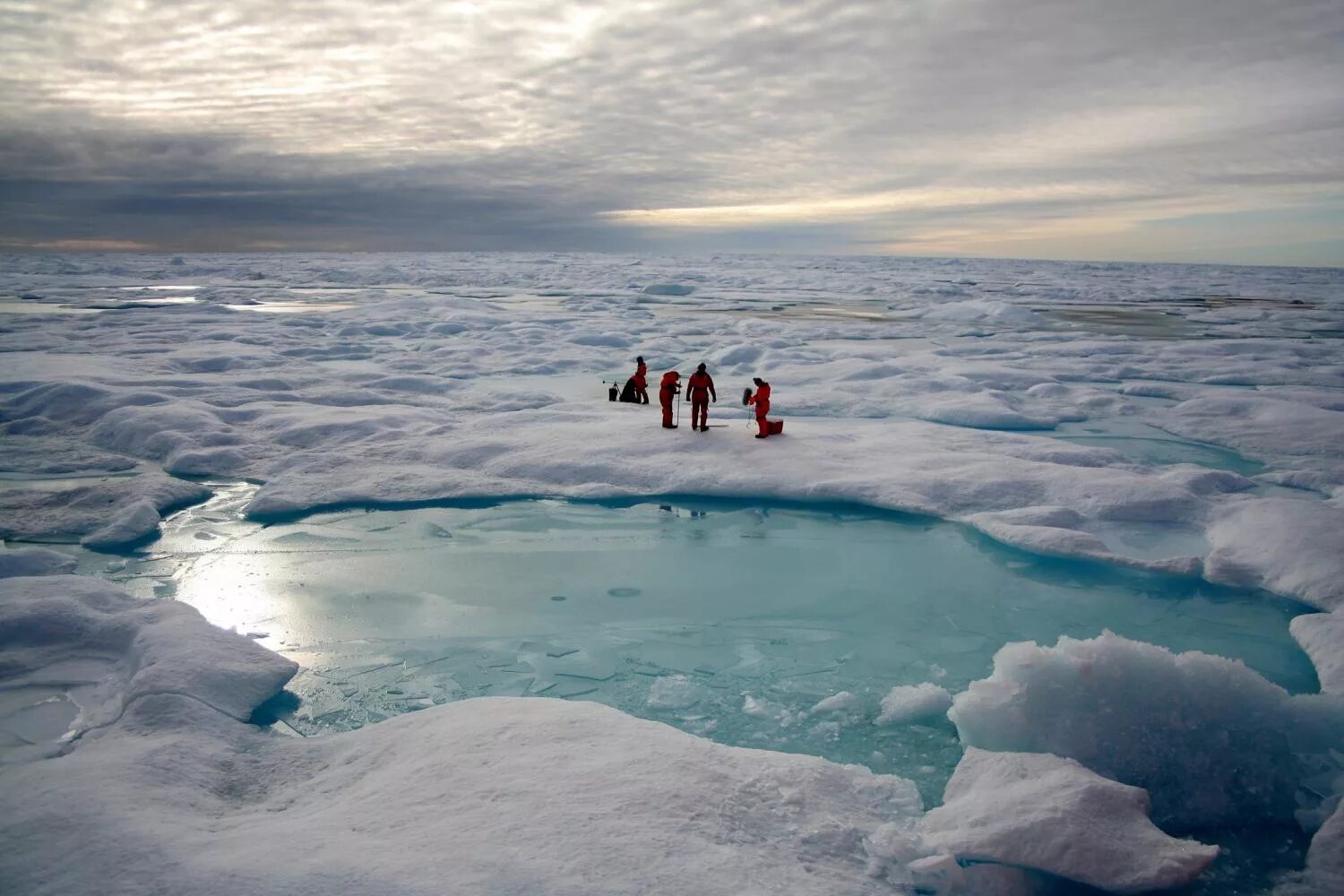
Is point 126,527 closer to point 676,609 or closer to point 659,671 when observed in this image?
point 676,609

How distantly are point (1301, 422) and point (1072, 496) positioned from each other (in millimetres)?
6448

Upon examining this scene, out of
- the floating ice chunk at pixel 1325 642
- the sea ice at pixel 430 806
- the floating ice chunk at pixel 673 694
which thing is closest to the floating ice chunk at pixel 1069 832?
the sea ice at pixel 430 806

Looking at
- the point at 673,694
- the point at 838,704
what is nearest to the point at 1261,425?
the point at 838,704

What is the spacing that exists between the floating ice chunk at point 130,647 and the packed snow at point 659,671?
2 centimetres

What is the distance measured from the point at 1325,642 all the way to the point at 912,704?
3.11m

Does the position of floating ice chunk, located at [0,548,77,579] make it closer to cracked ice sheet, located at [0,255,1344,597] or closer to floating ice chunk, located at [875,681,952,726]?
cracked ice sheet, located at [0,255,1344,597]

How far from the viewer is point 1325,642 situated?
5.26m

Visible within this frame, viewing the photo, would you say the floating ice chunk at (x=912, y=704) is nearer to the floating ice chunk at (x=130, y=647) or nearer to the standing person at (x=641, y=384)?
the floating ice chunk at (x=130, y=647)

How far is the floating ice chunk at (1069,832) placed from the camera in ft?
10.3

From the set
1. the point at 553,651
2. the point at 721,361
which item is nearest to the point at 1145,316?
the point at 721,361

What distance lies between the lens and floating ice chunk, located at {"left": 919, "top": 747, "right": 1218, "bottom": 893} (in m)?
3.14

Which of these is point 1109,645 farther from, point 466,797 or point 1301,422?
point 1301,422

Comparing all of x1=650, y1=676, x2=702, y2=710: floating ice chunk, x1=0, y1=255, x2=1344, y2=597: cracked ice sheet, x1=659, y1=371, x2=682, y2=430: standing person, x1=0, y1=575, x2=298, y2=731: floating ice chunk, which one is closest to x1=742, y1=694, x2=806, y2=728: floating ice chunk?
x1=650, y1=676, x2=702, y2=710: floating ice chunk

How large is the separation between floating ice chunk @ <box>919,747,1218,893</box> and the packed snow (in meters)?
0.01
